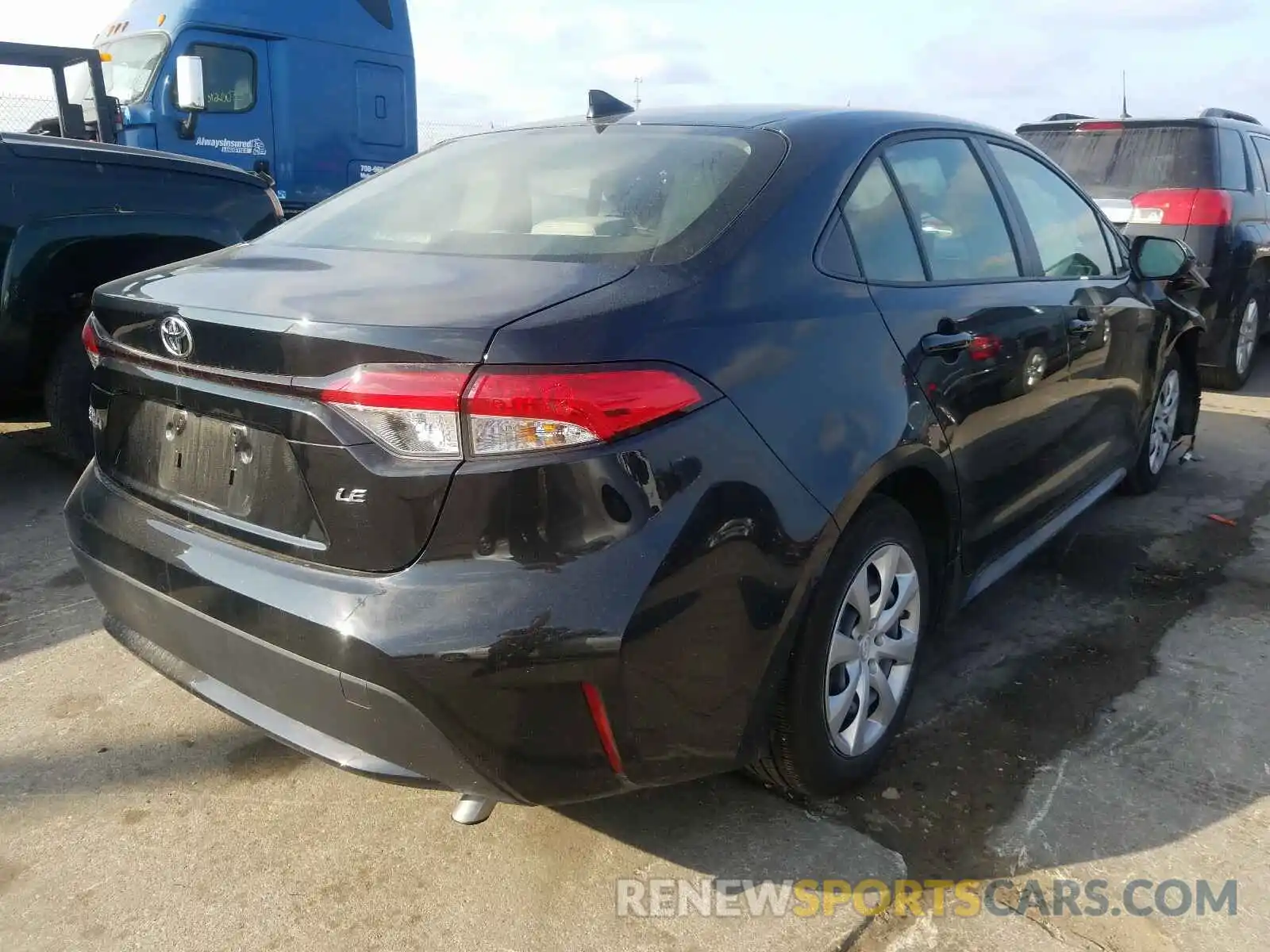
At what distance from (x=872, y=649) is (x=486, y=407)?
48.5 inches

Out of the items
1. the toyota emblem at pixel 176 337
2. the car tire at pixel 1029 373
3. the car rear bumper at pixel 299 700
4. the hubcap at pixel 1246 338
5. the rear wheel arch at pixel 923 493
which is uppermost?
the toyota emblem at pixel 176 337

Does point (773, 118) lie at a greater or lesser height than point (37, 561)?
greater

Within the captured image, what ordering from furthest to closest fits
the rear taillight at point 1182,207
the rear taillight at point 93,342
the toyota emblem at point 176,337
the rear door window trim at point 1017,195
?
the rear taillight at point 1182,207 → the rear door window trim at point 1017,195 → the rear taillight at point 93,342 → the toyota emblem at point 176,337

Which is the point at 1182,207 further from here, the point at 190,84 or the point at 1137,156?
the point at 190,84

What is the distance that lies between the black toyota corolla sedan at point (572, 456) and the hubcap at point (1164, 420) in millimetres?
2283

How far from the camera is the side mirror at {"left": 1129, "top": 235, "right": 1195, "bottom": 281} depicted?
4086 millimetres

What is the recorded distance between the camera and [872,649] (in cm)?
249

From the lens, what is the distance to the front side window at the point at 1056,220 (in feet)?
11.0

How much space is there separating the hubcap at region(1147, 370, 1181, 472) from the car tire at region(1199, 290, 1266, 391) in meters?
2.39

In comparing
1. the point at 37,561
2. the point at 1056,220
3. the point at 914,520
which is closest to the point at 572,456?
the point at 914,520

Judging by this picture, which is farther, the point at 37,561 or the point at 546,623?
the point at 37,561

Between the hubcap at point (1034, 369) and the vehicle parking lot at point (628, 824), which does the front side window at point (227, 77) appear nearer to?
the vehicle parking lot at point (628, 824)

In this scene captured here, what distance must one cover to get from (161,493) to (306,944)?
97 cm

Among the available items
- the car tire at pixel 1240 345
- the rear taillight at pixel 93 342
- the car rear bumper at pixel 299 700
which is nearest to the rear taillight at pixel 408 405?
the car rear bumper at pixel 299 700
